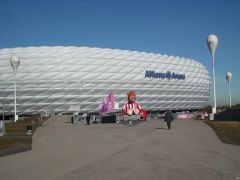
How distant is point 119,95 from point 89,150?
70.3m

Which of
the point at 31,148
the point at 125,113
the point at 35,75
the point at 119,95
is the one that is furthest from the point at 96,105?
the point at 31,148

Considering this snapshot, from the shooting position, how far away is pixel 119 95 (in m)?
83.6

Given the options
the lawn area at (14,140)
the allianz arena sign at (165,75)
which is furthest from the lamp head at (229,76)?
the lawn area at (14,140)

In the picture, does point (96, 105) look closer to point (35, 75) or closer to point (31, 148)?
point (35, 75)

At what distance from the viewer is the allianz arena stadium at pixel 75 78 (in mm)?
78875

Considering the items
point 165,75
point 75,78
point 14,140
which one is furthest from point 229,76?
point 14,140

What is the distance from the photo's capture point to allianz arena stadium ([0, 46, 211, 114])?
78875mm

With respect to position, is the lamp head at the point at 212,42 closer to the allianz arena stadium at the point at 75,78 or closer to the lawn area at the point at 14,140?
the lawn area at the point at 14,140

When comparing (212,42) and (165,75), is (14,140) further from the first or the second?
(165,75)

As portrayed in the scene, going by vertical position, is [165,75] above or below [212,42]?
above

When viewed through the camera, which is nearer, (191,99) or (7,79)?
(7,79)

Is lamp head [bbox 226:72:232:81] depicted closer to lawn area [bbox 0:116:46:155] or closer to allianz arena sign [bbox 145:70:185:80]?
allianz arena sign [bbox 145:70:185:80]

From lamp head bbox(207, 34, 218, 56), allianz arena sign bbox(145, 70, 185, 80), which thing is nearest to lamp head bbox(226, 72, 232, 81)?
allianz arena sign bbox(145, 70, 185, 80)

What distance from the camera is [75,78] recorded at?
7969 centimetres
